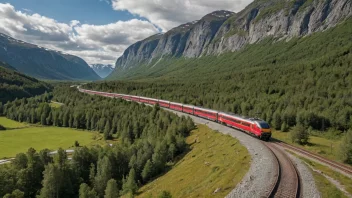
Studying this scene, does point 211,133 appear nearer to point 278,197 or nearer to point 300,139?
point 300,139

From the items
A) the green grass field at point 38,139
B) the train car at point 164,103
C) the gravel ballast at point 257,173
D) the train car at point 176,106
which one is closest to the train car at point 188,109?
the train car at point 176,106

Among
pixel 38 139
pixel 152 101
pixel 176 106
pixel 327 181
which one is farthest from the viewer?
pixel 152 101

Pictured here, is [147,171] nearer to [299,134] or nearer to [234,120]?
[234,120]

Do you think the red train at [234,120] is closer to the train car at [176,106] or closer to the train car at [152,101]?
the train car at [176,106]

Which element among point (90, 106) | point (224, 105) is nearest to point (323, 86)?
point (224, 105)

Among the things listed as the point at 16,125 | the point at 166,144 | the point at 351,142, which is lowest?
the point at 16,125

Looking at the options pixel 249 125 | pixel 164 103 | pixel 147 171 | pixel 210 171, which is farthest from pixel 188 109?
pixel 210 171

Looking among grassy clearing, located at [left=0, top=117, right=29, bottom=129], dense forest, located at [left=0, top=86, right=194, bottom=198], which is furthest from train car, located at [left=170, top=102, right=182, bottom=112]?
grassy clearing, located at [left=0, top=117, right=29, bottom=129]
